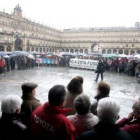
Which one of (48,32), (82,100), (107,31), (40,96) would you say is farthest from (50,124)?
(107,31)

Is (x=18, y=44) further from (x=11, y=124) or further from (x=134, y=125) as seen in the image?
A: (x=134, y=125)

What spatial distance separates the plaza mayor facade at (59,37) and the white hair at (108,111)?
50.0 metres

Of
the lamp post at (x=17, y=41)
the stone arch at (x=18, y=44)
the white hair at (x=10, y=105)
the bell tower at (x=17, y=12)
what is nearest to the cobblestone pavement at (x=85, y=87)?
the white hair at (x=10, y=105)

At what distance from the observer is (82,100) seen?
2643 millimetres

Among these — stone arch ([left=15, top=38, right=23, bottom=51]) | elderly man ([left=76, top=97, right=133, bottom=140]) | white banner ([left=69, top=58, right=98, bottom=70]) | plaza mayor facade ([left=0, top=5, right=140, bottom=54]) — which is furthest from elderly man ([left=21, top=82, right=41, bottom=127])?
stone arch ([left=15, top=38, right=23, bottom=51])

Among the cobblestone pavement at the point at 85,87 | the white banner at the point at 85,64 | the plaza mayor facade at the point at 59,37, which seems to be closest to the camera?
the cobblestone pavement at the point at 85,87

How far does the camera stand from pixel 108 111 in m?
2.12

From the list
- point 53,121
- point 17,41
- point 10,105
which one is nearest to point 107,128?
point 53,121

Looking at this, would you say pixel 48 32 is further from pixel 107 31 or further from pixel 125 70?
pixel 125 70

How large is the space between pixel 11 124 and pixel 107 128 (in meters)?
1.21

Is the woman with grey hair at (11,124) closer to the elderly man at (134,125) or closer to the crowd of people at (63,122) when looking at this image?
the crowd of people at (63,122)

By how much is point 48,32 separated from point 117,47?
29715mm

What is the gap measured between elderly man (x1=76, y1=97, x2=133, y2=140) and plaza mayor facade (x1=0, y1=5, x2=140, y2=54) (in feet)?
164

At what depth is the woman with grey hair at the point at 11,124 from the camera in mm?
2256
